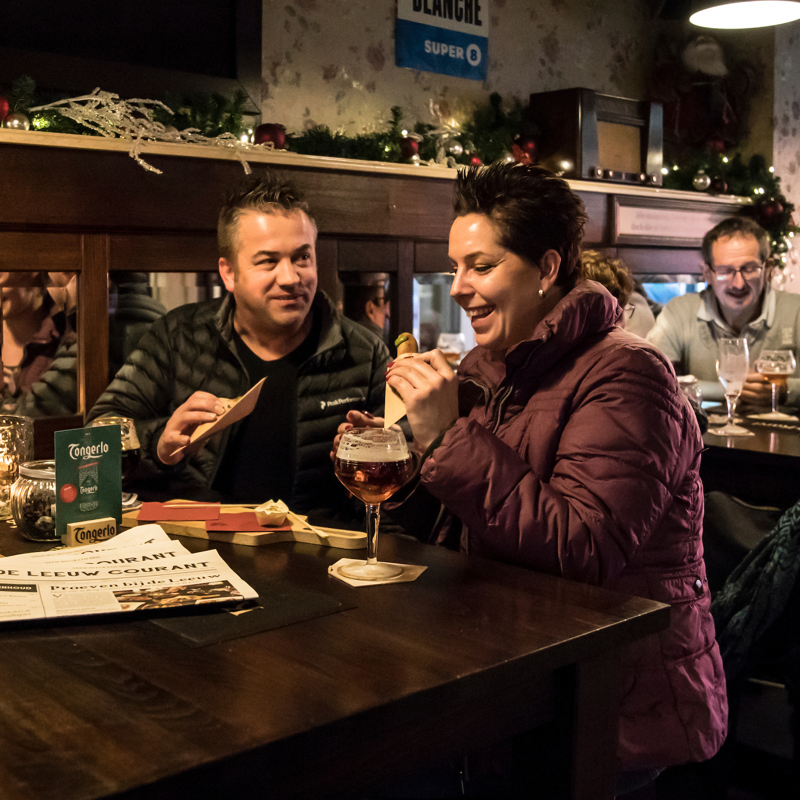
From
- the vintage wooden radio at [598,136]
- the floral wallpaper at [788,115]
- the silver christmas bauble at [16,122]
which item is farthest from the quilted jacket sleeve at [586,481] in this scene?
the floral wallpaper at [788,115]

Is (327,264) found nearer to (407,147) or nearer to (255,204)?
(407,147)

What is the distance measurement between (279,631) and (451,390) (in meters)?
0.61

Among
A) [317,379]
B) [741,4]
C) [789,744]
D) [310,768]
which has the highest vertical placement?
[741,4]

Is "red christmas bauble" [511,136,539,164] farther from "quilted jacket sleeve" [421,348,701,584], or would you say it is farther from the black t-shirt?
"quilted jacket sleeve" [421,348,701,584]

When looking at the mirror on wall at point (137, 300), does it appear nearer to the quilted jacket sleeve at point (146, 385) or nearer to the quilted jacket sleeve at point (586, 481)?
the quilted jacket sleeve at point (146, 385)

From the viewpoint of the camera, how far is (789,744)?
265 centimetres

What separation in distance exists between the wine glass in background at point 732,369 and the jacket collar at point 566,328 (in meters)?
1.45

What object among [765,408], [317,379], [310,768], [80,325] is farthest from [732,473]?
[310,768]

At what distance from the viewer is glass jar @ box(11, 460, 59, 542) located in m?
1.39

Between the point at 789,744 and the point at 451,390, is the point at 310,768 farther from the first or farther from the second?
the point at 789,744

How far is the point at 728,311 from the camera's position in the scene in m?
3.78

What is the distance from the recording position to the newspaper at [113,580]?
1060 millimetres

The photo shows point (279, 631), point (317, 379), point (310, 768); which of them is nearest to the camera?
point (310, 768)

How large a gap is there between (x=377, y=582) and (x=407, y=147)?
257 centimetres
